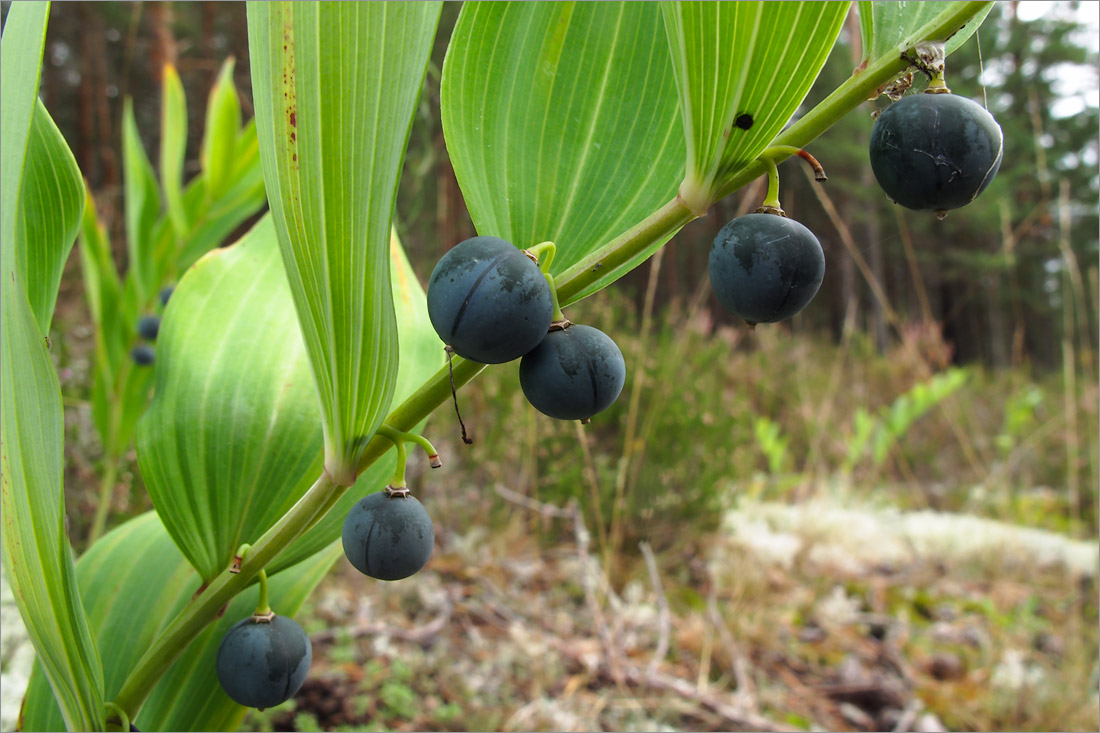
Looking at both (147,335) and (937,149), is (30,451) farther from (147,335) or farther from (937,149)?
(147,335)

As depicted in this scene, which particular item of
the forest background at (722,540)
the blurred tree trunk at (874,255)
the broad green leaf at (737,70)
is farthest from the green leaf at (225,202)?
the blurred tree trunk at (874,255)

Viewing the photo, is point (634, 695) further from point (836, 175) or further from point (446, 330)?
point (836, 175)

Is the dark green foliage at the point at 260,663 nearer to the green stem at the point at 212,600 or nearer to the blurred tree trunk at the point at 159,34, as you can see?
the green stem at the point at 212,600

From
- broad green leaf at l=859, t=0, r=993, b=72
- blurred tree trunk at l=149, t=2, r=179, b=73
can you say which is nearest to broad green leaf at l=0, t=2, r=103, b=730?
broad green leaf at l=859, t=0, r=993, b=72

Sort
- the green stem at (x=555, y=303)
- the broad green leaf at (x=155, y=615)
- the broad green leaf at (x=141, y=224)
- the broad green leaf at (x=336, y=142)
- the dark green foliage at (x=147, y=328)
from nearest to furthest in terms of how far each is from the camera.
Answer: the broad green leaf at (x=336, y=142) → the green stem at (x=555, y=303) → the broad green leaf at (x=155, y=615) → the dark green foliage at (x=147, y=328) → the broad green leaf at (x=141, y=224)

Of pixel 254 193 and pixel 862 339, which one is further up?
pixel 254 193

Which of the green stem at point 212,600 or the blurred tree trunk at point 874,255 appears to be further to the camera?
the blurred tree trunk at point 874,255

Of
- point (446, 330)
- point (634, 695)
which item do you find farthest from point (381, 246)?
point (634, 695)
